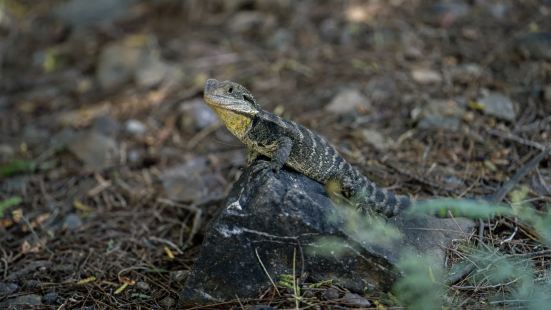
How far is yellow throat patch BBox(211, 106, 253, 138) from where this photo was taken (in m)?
4.50

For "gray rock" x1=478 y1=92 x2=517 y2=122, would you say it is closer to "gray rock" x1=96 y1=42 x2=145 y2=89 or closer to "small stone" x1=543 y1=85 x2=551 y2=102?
"small stone" x1=543 y1=85 x2=551 y2=102

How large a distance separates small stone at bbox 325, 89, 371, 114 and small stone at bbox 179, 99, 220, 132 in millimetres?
1747

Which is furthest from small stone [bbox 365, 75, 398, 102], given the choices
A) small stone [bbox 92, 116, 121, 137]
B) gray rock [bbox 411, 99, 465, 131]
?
small stone [bbox 92, 116, 121, 137]

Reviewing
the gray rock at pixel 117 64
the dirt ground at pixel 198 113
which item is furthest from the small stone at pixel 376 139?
the gray rock at pixel 117 64

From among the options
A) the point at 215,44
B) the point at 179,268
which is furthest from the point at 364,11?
the point at 179,268

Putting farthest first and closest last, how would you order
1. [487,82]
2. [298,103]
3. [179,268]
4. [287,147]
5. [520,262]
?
1. [298,103]
2. [487,82]
3. [179,268]
4. [287,147]
5. [520,262]

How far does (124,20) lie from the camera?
36.2ft

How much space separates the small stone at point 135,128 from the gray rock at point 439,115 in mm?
Result: 3922

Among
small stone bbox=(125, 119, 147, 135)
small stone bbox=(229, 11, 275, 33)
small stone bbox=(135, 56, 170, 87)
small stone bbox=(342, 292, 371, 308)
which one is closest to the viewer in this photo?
small stone bbox=(342, 292, 371, 308)

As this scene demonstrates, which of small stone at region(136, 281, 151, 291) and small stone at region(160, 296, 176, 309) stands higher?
small stone at region(160, 296, 176, 309)

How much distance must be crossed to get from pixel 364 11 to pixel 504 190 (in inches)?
210

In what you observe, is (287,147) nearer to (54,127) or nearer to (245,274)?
(245,274)

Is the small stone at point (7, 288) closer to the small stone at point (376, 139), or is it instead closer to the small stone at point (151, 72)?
the small stone at point (376, 139)

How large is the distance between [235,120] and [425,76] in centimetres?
390
